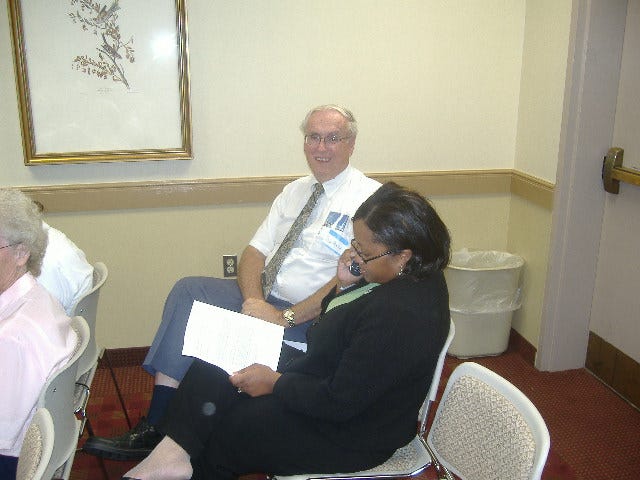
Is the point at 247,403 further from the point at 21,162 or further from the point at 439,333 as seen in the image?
the point at 21,162

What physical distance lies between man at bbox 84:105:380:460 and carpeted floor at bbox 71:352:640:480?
0.45 metres

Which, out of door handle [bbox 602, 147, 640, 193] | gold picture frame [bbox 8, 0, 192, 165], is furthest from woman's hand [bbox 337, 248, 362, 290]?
door handle [bbox 602, 147, 640, 193]

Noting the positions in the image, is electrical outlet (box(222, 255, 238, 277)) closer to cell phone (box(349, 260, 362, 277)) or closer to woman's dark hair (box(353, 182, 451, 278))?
cell phone (box(349, 260, 362, 277))

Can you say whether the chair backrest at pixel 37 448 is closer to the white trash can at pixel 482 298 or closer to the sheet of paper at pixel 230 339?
the sheet of paper at pixel 230 339

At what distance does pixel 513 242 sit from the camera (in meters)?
3.60

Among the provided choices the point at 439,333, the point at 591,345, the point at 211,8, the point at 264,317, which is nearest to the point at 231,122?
the point at 211,8

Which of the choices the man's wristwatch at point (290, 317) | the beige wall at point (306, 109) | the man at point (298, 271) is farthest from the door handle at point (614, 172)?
the man's wristwatch at point (290, 317)

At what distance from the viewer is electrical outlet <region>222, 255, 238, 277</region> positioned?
3393mm

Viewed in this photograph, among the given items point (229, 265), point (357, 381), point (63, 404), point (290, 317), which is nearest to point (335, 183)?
point (290, 317)

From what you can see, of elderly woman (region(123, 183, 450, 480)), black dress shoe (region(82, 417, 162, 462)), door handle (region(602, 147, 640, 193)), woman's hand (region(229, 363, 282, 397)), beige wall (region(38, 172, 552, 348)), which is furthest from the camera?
beige wall (region(38, 172, 552, 348))

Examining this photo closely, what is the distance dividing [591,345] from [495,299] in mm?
511

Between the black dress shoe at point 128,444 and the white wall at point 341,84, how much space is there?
1.35 meters

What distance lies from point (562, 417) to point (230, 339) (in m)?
1.63

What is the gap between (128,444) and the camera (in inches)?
90.2
